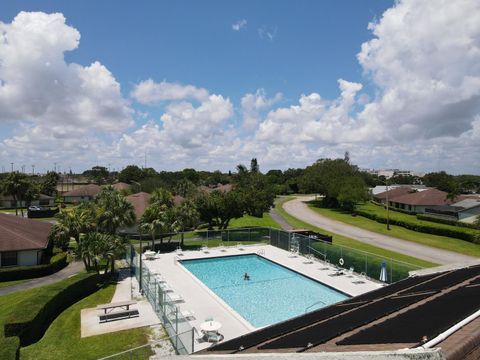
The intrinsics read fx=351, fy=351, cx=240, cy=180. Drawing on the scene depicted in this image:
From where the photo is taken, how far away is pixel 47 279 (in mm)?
31375

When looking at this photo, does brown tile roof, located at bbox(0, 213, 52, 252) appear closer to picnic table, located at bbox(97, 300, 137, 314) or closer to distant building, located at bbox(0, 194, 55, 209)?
picnic table, located at bbox(97, 300, 137, 314)

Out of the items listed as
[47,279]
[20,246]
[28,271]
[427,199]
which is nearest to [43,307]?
[47,279]

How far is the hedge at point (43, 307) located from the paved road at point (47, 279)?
5.27 metres

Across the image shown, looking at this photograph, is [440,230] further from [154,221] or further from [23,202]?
[23,202]

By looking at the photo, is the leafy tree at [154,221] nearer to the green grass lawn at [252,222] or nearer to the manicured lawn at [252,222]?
the green grass lawn at [252,222]

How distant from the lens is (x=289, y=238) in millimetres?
41281

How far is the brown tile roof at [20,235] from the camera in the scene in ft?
110

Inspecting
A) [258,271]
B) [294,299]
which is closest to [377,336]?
[294,299]

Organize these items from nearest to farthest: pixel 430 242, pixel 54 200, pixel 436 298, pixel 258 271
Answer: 1. pixel 436 298
2. pixel 258 271
3. pixel 430 242
4. pixel 54 200

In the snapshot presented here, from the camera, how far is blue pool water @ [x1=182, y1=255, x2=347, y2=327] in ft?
82.5

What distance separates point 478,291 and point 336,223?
59.2m

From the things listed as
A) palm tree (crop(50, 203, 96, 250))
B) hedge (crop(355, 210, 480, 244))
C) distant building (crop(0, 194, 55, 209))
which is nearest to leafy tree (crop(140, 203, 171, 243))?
palm tree (crop(50, 203, 96, 250))

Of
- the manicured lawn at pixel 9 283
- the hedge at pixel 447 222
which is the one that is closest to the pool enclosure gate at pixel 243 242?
the manicured lawn at pixel 9 283

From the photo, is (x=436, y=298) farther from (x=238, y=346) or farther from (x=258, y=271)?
(x=258, y=271)
